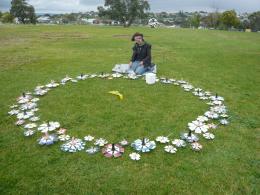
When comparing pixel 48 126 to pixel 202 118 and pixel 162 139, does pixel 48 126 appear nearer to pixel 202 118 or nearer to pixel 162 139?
pixel 162 139

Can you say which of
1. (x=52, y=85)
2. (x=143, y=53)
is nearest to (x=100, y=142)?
(x=52, y=85)

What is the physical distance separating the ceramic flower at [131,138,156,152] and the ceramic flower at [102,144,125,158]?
0.29m

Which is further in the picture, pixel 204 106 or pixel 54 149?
pixel 204 106

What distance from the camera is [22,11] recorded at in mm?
82250

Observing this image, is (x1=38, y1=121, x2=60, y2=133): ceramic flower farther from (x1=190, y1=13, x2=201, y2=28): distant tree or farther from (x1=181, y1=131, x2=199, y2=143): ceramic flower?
(x1=190, y1=13, x2=201, y2=28): distant tree

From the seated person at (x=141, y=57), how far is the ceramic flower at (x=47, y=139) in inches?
Answer: 224

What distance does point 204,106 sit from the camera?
7.93m

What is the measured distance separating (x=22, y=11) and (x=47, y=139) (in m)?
87.0

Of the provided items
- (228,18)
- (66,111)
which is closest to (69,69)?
(66,111)

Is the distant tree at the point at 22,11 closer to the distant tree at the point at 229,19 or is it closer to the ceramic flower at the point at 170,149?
the distant tree at the point at 229,19

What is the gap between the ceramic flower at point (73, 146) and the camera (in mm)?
5496

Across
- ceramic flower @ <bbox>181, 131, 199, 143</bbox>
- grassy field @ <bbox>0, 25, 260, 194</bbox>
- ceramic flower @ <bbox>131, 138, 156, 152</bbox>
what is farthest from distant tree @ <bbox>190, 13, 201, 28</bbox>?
ceramic flower @ <bbox>131, 138, 156, 152</bbox>

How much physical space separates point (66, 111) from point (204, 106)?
4.00 meters

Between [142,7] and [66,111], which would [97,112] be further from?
[142,7]
